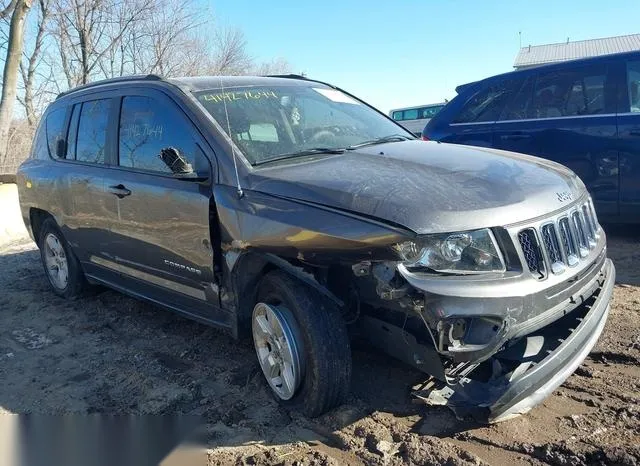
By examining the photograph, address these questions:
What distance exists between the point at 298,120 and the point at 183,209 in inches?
40.0

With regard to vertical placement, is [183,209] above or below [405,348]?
above

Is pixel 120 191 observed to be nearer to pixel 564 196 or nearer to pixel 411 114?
pixel 564 196

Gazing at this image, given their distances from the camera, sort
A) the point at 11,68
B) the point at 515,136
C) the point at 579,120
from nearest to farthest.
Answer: the point at 579,120 → the point at 515,136 → the point at 11,68

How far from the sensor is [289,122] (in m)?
3.89

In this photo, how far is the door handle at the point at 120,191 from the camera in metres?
4.14

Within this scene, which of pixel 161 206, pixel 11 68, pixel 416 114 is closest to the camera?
pixel 161 206

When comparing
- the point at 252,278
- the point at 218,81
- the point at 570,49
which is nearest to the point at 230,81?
the point at 218,81

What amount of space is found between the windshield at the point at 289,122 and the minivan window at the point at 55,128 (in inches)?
88.9

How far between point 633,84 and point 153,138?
505 cm

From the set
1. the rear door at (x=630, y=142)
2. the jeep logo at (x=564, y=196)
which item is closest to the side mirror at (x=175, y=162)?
the jeep logo at (x=564, y=196)

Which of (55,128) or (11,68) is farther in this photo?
(11,68)

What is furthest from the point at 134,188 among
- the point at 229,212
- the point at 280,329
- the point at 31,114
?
the point at 31,114

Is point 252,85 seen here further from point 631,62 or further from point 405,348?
point 631,62

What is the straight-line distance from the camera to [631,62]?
604 centimetres
